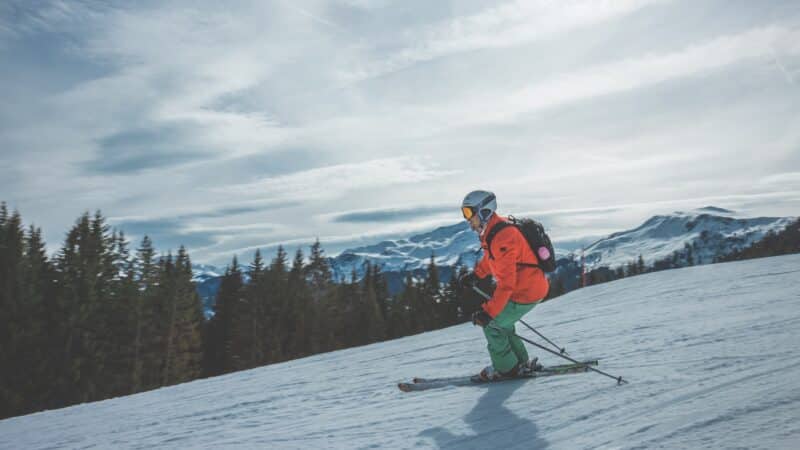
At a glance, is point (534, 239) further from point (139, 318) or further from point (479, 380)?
point (139, 318)

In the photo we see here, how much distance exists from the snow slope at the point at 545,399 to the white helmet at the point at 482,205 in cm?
200

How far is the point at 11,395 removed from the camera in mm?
29094

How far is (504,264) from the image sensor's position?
18.7 feet

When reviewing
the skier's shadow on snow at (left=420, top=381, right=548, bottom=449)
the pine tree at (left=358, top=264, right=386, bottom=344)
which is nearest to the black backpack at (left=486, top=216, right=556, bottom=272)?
the skier's shadow on snow at (left=420, top=381, right=548, bottom=449)

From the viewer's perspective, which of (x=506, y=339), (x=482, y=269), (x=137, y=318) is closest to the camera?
(x=506, y=339)

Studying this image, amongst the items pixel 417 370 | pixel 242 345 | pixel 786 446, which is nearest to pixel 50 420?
pixel 417 370

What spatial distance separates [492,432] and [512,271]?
1.92 m

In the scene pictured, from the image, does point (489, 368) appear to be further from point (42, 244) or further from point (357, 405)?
point (42, 244)

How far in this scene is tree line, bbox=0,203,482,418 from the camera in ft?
105

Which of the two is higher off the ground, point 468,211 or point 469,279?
point 468,211

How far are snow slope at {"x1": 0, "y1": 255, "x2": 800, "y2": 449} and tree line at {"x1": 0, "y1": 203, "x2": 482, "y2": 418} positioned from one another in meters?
16.4

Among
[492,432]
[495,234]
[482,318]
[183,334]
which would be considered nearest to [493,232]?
[495,234]

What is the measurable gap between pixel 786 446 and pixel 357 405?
14.4 feet

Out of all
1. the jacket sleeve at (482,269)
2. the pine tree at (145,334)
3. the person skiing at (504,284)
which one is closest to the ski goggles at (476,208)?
the person skiing at (504,284)
